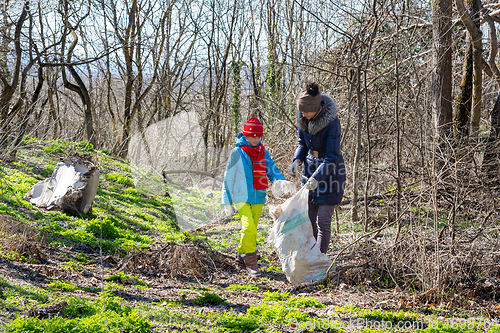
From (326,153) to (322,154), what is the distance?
84 millimetres

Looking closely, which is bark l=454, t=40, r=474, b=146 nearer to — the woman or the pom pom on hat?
the woman

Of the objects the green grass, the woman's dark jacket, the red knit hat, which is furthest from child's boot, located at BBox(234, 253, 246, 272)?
the green grass

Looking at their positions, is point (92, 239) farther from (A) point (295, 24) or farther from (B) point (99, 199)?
(A) point (295, 24)

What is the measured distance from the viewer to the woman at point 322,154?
3.83m

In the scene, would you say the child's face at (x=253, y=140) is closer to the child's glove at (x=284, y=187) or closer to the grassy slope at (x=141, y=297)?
the child's glove at (x=284, y=187)

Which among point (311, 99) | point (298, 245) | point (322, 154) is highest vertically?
point (311, 99)

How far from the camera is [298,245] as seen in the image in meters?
3.78

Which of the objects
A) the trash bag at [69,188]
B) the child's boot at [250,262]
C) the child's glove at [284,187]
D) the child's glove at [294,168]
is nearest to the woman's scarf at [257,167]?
the child's glove at [284,187]

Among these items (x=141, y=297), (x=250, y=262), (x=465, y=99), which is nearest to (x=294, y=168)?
(x=250, y=262)

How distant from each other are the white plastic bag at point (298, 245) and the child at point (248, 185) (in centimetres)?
39

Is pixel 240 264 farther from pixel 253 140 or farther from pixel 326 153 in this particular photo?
pixel 326 153

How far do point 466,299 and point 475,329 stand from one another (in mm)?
671

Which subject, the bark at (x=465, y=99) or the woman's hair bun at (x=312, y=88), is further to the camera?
the bark at (x=465, y=99)

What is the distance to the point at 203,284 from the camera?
4086 mm
